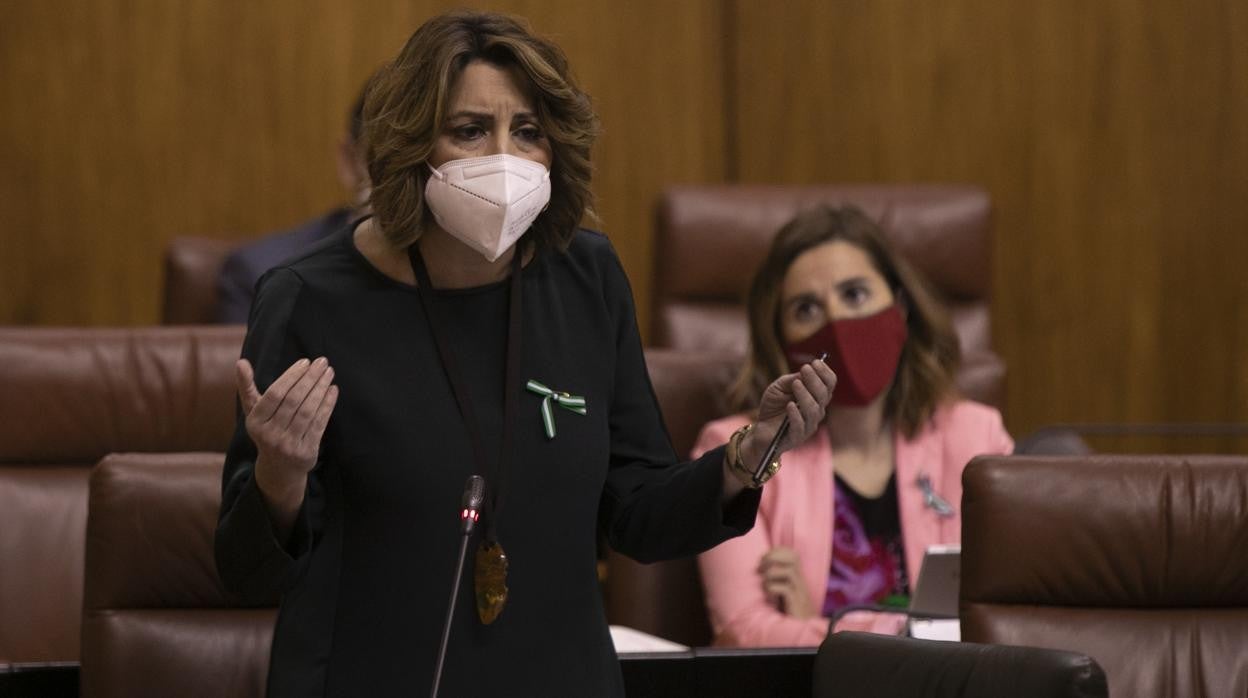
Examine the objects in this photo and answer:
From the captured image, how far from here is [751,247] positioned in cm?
289

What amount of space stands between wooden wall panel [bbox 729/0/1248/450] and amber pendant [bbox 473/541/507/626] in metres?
2.39

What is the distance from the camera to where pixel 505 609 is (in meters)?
1.32

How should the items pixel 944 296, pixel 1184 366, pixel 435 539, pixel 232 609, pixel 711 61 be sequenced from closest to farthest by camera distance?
pixel 435 539 < pixel 232 609 < pixel 944 296 < pixel 1184 366 < pixel 711 61

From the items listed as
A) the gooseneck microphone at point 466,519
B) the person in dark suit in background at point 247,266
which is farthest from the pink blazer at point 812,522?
the person in dark suit in background at point 247,266

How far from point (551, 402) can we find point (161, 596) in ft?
1.90

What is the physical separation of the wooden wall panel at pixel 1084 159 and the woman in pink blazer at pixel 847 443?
1133 millimetres

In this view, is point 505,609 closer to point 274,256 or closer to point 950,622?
point 950,622

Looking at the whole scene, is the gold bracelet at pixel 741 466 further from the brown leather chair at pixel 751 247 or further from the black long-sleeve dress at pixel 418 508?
the brown leather chair at pixel 751 247

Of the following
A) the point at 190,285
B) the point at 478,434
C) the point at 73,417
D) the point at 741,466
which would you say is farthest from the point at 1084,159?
the point at 478,434

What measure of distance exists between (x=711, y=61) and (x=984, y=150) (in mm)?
642

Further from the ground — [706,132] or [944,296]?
[706,132]

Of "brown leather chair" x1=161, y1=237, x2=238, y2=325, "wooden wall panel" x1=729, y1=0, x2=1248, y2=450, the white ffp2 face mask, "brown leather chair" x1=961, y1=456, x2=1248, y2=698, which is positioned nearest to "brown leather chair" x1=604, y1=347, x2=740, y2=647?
"brown leather chair" x1=961, y1=456, x2=1248, y2=698

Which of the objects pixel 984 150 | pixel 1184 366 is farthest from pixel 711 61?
pixel 1184 366

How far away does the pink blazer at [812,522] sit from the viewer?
6.84 ft
